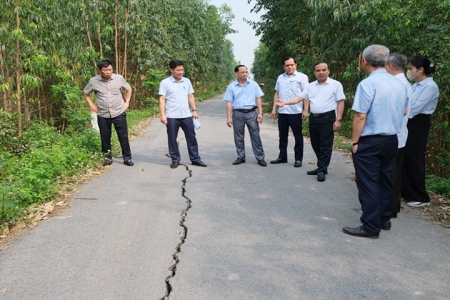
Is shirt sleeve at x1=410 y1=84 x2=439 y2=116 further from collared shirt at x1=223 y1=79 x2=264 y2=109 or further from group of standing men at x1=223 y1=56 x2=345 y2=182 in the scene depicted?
collared shirt at x1=223 y1=79 x2=264 y2=109

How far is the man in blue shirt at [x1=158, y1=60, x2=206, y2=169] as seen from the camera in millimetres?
6359

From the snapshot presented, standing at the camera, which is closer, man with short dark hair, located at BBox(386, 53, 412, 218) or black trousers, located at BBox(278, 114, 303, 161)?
man with short dark hair, located at BBox(386, 53, 412, 218)

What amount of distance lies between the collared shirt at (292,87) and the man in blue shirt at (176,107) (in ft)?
5.02

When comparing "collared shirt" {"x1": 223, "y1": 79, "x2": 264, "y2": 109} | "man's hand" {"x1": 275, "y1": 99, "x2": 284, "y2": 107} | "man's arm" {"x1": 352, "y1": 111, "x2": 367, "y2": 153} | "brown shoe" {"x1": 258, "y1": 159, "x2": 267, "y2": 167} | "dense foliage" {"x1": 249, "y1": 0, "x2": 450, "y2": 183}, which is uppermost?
"dense foliage" {"x1": 249, "y1": 0, "x2": 450, "y2": 183}

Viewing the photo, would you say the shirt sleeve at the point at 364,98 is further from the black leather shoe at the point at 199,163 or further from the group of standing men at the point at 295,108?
the black leather shoe at the point at 199,163

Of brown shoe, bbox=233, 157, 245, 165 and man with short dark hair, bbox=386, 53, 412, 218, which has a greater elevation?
man with short dark hair, bbox=386, 53, 412, 218

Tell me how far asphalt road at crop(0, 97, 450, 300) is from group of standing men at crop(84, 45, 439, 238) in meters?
0.44

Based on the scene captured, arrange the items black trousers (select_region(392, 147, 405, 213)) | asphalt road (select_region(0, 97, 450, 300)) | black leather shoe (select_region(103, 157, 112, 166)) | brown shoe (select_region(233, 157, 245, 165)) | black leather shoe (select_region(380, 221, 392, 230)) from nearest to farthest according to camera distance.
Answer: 1. asphalt road (select_region(0, 97, 450, 300))
2. black leather shoe (select_region(380, 221, 392, 230))
3. black trousers (select_region(392, 147, 405, 213))
4. black leather shoe (select_region(103, 157, 112, 166))
5. brown shoe (select_region(233, 157, 245, 165))

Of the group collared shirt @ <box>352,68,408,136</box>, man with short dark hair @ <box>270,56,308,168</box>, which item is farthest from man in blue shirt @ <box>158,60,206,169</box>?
collared shirt @ <box>352,68,408,136</box>

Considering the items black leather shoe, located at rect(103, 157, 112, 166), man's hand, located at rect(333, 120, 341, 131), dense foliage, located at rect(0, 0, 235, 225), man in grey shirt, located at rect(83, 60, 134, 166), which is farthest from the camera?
black leather shoe, located at rect(103, 157, 112, 166)

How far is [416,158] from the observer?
453 cm

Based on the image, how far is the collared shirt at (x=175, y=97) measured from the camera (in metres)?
6.40

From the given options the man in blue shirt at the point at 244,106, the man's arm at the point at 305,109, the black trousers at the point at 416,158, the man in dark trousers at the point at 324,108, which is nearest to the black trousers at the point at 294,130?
the man's arm at the point at 305,109

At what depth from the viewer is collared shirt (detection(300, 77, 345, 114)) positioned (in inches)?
221
